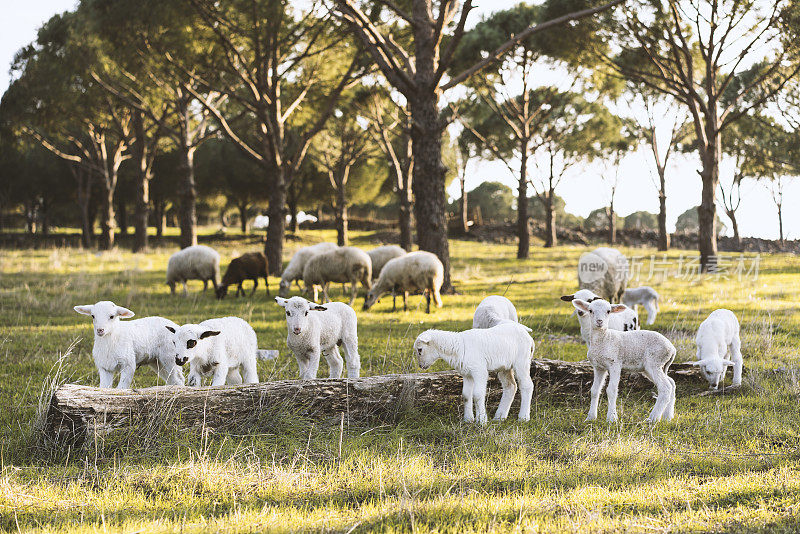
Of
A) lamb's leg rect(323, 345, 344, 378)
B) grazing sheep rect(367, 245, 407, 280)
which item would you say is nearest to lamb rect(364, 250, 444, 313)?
grazing sheep rect(367, 245, 407, 280)

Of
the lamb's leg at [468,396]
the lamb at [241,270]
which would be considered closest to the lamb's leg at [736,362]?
the lamb's leg at [468,396]

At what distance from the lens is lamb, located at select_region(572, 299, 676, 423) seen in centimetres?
590

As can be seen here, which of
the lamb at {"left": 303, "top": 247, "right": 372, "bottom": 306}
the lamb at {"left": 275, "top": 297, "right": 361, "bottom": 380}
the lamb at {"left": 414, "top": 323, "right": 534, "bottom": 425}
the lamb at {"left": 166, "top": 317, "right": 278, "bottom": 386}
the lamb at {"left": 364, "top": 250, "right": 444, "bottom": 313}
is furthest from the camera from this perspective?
the lamb at {"left": 303, "top": 247, "right": 372, "bottom": 306}

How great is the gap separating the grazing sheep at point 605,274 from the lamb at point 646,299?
749 millimetres

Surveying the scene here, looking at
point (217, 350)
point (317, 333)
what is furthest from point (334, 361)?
point (217, 350)

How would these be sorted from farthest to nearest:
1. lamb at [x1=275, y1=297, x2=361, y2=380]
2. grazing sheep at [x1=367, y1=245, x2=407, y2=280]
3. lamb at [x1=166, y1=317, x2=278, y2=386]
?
grazing sheep at [x1=367, y1=245, x2=407, y2=280] < lamb at [x1=275, y1=297, x2=361, y2=380] < lamb at [x1=166, y1=317, x2=278, y2=386]

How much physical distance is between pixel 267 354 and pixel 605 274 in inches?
328

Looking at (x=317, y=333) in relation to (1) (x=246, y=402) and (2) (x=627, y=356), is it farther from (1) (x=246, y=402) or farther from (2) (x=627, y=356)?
Answer: (2) (x=627, y=356)

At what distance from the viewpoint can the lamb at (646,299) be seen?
39.2 ft

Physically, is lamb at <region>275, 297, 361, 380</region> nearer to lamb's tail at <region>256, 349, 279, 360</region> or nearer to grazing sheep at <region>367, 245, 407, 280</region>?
lamb's tail at <region>256, 349, 279, 360</region>

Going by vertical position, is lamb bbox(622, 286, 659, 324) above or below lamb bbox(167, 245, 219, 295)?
below

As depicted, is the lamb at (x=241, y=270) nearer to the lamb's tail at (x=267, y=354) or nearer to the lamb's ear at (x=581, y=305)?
the lamb's tail at (x=267, y=354)

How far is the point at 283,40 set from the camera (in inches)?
786

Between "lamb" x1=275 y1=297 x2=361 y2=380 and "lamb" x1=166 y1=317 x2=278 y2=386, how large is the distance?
1.63ft
